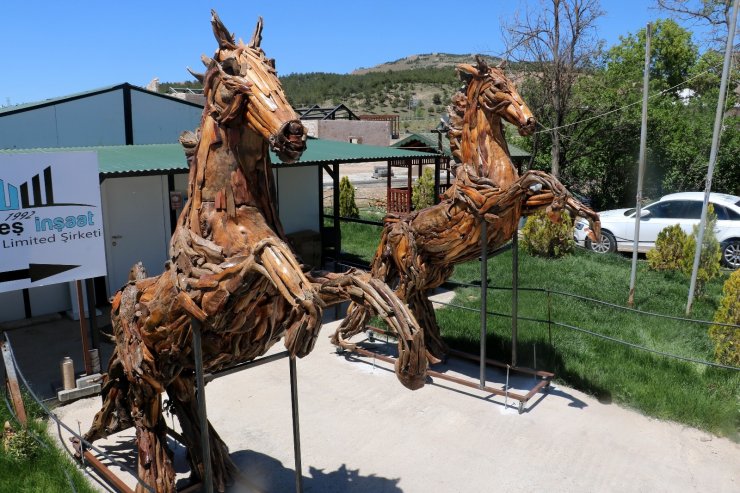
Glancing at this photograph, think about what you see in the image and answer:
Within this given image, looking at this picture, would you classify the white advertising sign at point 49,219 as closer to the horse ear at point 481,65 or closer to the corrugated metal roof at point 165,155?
the corrugated metal roof at point 165,155

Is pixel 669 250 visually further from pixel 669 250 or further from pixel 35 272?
pixel 35 272

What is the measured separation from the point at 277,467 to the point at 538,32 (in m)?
16.9

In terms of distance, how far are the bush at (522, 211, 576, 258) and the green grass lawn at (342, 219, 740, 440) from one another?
0.53m

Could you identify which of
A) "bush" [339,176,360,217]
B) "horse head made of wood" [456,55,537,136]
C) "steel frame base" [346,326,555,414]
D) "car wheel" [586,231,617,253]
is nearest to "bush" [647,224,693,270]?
"car wheel" [586,231,617,253]

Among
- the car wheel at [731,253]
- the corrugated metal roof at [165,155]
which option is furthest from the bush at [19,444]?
the car wheel at [731,253]

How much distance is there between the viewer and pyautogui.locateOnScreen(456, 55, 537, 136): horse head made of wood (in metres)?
6.38

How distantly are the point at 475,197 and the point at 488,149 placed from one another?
560 millimetres

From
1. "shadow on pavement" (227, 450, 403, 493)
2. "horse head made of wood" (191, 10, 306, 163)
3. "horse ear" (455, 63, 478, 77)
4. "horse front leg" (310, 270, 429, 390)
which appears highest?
"horse ear" (455, 63, 478, 77)

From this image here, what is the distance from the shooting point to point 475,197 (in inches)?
259

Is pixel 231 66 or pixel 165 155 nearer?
pixel 231 66

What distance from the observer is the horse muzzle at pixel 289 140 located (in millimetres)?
3066

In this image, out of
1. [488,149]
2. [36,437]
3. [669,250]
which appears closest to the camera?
[36,437]

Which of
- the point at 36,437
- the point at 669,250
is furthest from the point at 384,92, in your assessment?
the point at 36,437

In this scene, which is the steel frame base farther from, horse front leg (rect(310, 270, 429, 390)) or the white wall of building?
the white wall of building
